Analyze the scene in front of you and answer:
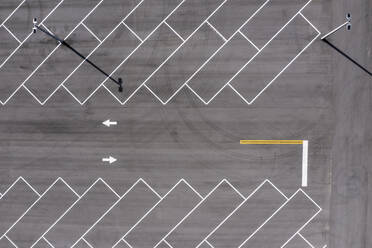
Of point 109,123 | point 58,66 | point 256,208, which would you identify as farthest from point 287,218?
point 58,66

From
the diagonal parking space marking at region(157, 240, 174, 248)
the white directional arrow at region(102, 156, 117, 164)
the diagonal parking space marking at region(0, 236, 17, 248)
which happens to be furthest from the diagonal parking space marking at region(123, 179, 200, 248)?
the diagonal parking space marking at region(0, 236, 17, 248)

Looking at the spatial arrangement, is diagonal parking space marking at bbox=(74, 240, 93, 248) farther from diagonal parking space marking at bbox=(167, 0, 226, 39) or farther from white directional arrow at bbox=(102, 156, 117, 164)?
diagonal parking space marking at bbox=(167, 0, 226, 39)

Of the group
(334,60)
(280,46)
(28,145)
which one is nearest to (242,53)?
(280,46)

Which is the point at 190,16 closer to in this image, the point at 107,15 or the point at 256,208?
the point at 107,15

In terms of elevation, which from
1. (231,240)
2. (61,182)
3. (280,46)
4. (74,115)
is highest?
(280,46)

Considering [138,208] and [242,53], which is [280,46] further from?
[138,208]

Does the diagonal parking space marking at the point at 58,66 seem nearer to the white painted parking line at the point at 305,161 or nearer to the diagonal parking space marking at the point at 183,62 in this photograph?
the diagonal parking space marking at the point at 183,62
